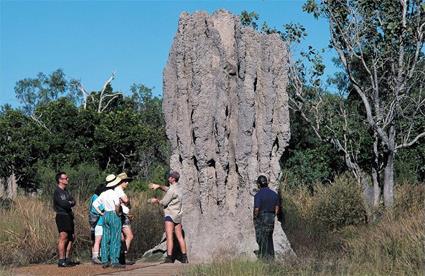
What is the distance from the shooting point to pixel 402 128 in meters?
27.9

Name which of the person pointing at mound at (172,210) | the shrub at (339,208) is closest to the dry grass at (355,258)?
the shrub at (339,208)

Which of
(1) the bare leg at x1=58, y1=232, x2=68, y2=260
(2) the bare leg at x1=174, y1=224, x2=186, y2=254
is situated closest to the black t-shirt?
(1) the bare leg at x1=58, y1=232, x2=68, y2=260

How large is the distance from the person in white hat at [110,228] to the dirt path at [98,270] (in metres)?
0.24

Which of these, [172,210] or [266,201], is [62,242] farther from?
[266,201]

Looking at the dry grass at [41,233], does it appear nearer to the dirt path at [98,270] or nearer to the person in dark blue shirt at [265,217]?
the dirt path at [98,270]

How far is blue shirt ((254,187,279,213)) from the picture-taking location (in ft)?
42.5

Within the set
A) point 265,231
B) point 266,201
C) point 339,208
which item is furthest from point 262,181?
point 339,208

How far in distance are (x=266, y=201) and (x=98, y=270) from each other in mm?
3131

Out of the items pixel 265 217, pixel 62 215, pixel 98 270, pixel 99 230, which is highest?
pixel 62 215

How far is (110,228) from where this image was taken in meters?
12.9

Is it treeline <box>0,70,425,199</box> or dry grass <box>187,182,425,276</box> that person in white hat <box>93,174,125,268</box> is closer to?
dry grass <box>187,182,425,276</box>

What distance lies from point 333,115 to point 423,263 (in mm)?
Result: 18679

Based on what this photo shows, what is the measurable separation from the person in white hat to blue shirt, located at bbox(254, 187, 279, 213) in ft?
8.05

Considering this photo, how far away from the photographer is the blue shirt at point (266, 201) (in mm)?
12961
